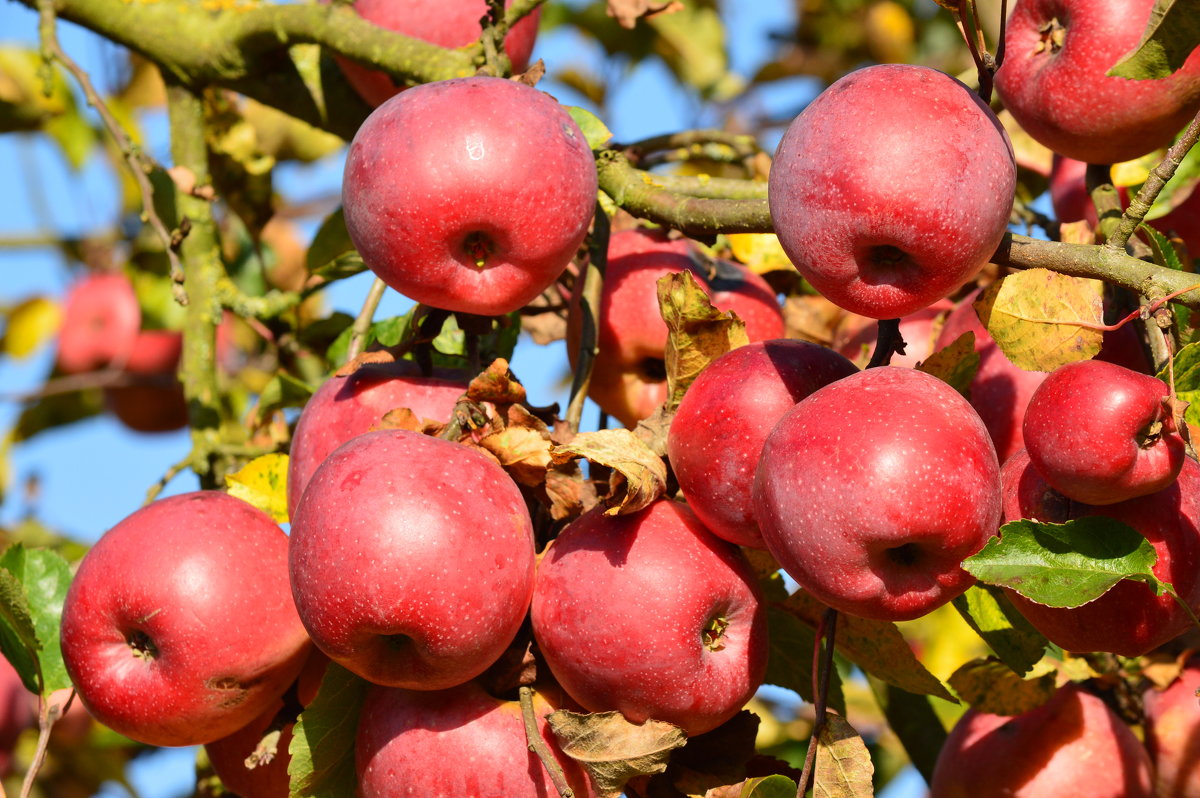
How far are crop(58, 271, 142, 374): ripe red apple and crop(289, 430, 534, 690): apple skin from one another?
2.52 metres

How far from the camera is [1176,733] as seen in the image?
1.73 metres

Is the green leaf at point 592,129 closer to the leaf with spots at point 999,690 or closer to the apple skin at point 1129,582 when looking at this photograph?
the apple skin at point 1129,582

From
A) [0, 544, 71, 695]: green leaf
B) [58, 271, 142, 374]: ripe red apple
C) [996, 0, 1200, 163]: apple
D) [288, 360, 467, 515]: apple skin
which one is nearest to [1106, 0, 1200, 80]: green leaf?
Result: [996, 0, 1200, 163]: apple

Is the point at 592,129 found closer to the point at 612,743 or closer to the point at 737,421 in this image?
the point at 737,421

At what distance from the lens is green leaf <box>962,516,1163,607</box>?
3.53ft

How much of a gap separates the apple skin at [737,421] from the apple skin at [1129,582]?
235 mm

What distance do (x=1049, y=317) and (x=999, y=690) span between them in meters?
0.65

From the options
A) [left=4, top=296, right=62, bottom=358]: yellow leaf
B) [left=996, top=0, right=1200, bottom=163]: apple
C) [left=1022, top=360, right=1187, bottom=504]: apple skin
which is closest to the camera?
[left=1022, top=360, right=1187, bottom=504]: apple skin

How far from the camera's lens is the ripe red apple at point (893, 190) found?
1.15 m

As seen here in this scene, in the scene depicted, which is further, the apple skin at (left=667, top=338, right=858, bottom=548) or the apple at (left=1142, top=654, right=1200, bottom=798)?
the apple at (left=1142, top=654, right=1200, bottom=798)

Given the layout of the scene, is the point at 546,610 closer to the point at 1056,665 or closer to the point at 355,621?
the point at 355,621

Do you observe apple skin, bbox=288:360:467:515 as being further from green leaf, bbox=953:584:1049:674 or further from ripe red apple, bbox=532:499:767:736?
green leaf, bbox=953:584:1049:674

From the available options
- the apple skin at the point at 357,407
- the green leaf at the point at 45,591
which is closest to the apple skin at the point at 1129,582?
the apple skin at the point at 357,407

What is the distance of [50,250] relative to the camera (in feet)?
12.2
